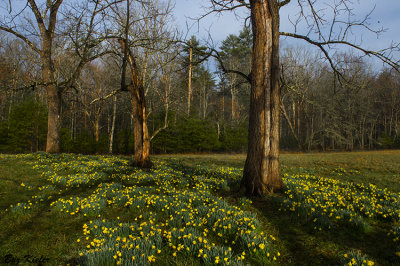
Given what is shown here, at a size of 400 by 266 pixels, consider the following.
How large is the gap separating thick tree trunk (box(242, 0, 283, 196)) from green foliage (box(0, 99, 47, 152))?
86.5 ft

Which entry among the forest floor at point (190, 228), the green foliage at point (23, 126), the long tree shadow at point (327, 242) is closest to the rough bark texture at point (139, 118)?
the forest floor at point (190, 228)

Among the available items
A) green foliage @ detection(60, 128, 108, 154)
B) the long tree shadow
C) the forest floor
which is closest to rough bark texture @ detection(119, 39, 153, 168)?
the forest floor

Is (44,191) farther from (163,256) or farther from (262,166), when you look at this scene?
(262,166)

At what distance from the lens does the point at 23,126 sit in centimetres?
2423

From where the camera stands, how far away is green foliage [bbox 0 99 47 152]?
24.0m

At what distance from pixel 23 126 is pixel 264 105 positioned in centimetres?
2768

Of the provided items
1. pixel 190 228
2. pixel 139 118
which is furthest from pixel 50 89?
pixel 190 228

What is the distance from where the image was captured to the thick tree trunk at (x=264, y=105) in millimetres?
5938

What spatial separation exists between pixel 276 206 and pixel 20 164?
1013 cm

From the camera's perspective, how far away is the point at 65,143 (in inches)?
990

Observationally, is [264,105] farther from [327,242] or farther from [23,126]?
[23,126]

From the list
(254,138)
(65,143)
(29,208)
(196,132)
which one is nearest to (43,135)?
(65,143)

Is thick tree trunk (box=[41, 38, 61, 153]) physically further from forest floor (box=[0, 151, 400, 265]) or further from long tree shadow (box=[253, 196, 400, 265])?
long tree shadow (box=[253, 196, 400, 265])

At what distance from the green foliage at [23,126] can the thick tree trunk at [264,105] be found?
26365 millimetres
